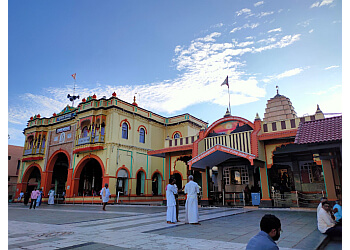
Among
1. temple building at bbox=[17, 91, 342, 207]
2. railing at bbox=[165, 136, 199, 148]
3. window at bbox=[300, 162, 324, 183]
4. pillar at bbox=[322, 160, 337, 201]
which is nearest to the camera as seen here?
pillar at bbox=[322, 160, 337, 201]

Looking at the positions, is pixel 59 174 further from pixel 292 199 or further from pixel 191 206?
pixel 191 206

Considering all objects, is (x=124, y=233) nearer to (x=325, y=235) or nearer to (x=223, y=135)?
(x=325, y=235)

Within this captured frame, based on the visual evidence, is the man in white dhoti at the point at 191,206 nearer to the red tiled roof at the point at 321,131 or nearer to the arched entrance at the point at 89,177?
the red tiled roof at the point at 321,131

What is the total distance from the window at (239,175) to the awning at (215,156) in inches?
185

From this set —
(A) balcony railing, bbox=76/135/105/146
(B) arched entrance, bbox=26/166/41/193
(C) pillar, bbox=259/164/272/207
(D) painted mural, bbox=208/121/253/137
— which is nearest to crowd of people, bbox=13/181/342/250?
(C) pillar, bbox=259/164/272/207

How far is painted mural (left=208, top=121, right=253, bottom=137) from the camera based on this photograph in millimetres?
15352

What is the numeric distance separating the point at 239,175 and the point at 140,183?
35.1ft

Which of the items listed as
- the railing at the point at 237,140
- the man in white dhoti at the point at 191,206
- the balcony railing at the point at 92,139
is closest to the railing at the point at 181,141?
the railing at the point at 237,140

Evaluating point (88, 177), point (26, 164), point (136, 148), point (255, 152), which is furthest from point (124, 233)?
point (26, 164)

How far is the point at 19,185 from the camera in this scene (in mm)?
30203

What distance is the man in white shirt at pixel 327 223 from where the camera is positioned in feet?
19.1

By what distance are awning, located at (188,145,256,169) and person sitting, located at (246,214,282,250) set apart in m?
10.7

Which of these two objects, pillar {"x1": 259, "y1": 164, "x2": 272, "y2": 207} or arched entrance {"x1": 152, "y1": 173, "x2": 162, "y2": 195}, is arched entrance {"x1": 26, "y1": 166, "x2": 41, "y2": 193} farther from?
pillar {"x1": 259, "y1": 164, "x2": 272, "y2": 207}

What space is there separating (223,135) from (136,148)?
1211 centimetres
